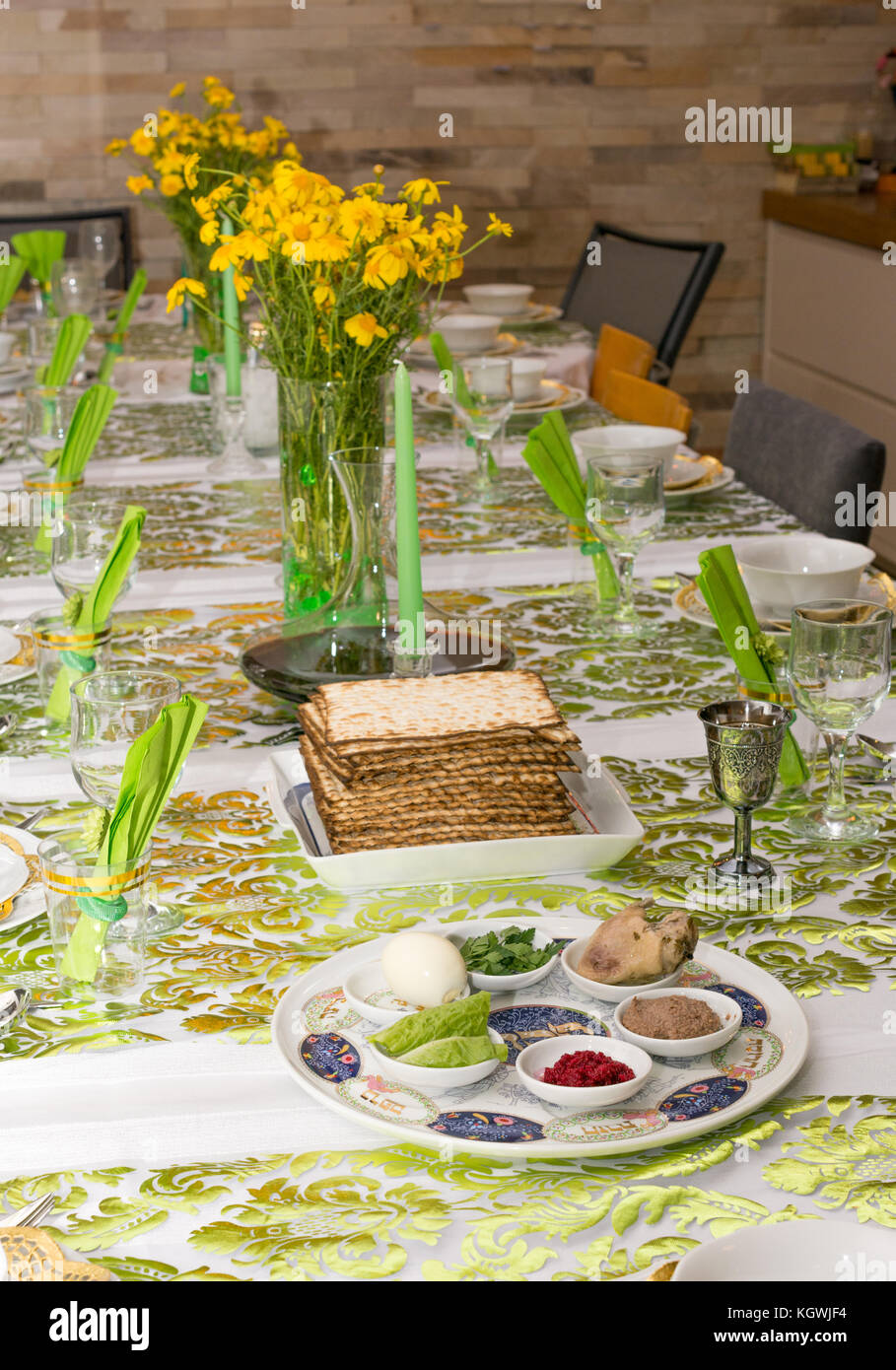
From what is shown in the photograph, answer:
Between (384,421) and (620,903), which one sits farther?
(384,421)

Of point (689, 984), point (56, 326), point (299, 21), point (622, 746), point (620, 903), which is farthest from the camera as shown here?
point (299, 21)

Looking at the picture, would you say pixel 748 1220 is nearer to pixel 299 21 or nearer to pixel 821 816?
pixel 821 816

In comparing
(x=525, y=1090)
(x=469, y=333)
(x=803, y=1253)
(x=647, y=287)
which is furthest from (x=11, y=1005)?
(x=647, y=287)

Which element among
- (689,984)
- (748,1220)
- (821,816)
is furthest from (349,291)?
(748,1220)

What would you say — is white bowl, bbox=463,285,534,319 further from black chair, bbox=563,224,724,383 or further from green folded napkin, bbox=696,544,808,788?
green folded napkin, bbox=696,544,808,788

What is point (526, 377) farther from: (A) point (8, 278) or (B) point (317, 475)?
(B) point (317, 475)

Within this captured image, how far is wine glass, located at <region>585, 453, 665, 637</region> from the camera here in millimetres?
1657

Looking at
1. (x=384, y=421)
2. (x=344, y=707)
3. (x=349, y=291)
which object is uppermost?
(x=349, y=291)

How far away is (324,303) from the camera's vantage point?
1474 mm

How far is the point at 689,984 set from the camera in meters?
0.96

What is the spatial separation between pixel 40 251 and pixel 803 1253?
3088 mm

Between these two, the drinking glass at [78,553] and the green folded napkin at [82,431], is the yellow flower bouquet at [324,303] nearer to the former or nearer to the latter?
the drinking glass at [78,553]

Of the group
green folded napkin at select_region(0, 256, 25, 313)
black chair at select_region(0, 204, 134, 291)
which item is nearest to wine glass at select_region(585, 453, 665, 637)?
green folded napkin at select_region(0, 256, 25, 313)
